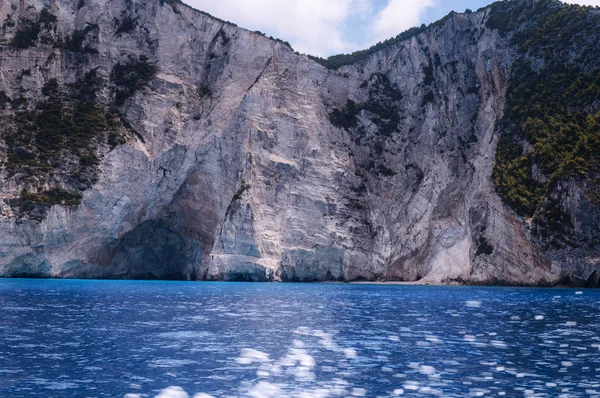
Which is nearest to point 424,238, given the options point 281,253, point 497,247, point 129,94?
point 497,247

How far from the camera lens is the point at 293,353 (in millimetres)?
17156

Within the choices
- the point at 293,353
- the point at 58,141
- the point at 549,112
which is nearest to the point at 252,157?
the point at 58,141

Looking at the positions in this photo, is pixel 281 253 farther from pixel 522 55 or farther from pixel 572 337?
pixel 572 337

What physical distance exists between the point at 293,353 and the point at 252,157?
59198 millimetres

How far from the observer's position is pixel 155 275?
261 feet

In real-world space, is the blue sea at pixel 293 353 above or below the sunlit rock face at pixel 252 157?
below

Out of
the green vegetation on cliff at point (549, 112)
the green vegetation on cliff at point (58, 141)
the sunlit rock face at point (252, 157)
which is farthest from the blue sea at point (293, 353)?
the sunlit rock face at point (252, 157)

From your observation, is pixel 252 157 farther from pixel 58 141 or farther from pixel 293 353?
pixel 293 353

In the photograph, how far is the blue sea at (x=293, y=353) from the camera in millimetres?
12953

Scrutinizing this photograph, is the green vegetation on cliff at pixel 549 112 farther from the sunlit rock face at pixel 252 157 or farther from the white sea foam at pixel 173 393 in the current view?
the white sea foam at pixel 173 393

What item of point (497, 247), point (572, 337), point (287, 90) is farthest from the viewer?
point (287, 90)

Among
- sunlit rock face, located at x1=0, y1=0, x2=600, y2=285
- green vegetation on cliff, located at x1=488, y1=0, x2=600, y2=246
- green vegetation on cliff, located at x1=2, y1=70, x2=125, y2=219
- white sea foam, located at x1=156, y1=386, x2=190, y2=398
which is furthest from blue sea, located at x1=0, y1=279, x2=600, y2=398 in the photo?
sunlit rock face, located at x1=0, y1=0, x2=600, y2=285

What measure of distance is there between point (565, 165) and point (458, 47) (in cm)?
3282

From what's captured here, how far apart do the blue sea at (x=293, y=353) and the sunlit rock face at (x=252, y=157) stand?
40.7m
